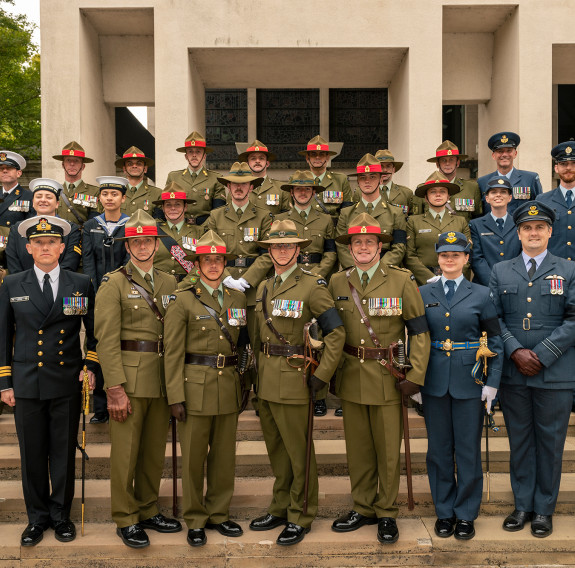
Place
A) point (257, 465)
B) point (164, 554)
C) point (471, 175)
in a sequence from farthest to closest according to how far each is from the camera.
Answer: point (471, 175) < point (257, 465) < point (164, 554)

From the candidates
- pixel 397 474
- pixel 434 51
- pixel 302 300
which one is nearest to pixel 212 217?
pixel 302 300

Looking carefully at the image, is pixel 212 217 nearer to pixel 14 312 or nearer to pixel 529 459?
pixel 14 312

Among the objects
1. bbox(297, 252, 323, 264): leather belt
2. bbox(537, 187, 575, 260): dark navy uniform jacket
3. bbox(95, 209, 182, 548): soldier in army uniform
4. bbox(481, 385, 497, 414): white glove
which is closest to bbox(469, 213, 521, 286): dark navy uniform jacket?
bbox(537, 187, 575, 260): dark navy uniform jacket

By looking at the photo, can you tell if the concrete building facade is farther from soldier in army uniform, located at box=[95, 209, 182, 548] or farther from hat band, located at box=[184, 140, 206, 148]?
soldier in army uniform, located at box=[95, 209, 182, 548]

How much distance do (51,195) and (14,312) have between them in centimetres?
177

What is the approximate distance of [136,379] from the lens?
13.8 ft

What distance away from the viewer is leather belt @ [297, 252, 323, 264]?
6.15 metres

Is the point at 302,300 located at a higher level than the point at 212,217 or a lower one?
lower

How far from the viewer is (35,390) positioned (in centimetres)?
425

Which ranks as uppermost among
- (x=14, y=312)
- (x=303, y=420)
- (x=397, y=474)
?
(x=14, y=312)

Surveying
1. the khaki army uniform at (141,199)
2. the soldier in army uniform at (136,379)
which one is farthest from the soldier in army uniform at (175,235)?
the soldier in army uniform at (136,379)

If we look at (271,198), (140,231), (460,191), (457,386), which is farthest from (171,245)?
(460,191)

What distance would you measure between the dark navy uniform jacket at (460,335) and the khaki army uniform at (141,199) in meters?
3.77

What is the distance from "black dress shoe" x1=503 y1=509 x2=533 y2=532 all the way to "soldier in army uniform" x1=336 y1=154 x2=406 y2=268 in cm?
266
